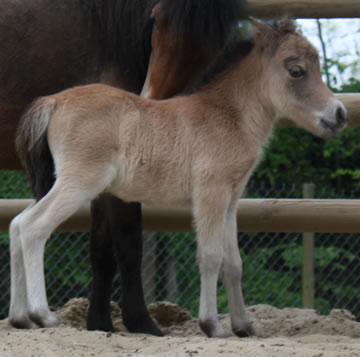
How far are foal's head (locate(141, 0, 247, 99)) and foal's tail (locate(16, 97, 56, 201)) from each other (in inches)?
21.1

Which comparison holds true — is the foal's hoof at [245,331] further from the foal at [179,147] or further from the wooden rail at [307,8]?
the wooden rail at [307,8]

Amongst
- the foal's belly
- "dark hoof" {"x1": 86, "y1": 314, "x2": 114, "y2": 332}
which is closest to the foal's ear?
the foal's belly

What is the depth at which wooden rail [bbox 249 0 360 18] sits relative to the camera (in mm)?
4156

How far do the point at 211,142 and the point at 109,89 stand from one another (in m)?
0.48

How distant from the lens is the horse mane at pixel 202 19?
10.8 ft

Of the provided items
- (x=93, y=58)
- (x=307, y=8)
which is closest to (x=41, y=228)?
(x=93, y=58)

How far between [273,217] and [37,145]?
5.47 ft

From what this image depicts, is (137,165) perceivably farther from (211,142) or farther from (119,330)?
(119,330)

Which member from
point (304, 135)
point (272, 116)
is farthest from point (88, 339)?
point (304, 135)

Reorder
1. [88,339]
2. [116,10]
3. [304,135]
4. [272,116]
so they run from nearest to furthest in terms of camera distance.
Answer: [88,339] < [272,116] < [116,10] < [304,135]

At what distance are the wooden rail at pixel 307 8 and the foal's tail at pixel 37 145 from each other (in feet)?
5.35

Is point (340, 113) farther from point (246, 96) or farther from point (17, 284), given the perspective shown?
point (17, 284)

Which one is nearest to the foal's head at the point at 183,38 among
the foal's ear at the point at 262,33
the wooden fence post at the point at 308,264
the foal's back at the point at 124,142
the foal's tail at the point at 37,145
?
the foal's ear at the point at 262,33

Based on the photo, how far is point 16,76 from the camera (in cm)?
345
